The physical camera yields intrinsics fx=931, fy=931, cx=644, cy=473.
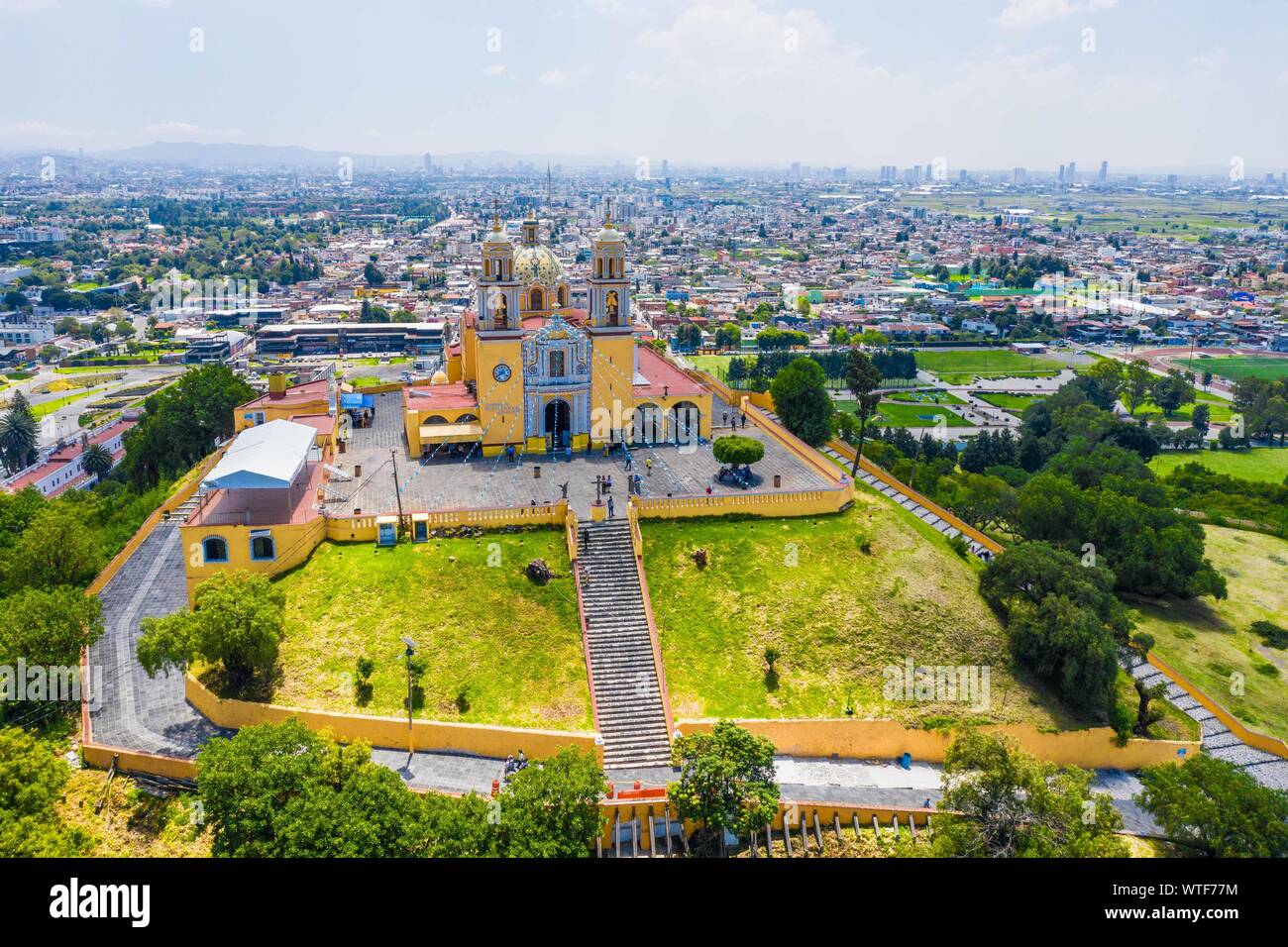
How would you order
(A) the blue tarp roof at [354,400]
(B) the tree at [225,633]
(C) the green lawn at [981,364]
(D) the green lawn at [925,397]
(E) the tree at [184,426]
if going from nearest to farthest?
(B) the tree at [225,633]
(A) the blue tarp roof at [354,400]
(E) the tree at [184,426]
(D) the green lawn at [925,397]
(C) the green lawn at [981,364]

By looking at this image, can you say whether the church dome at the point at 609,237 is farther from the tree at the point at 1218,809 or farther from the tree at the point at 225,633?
the tree at the point at 1218,809

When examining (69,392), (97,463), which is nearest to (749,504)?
(97,463)

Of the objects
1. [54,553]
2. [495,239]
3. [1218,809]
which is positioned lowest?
[1218,809]

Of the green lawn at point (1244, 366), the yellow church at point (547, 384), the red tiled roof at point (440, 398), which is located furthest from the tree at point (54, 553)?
the green lawn at point (1244, 366)

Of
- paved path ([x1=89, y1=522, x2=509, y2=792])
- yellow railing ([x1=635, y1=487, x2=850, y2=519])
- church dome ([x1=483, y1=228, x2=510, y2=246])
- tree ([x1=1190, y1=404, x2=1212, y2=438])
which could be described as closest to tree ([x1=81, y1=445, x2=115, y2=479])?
paved path ([x1=89, y1=522, x2=509, y2=792])

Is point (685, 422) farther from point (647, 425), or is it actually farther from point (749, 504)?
point (749, 504)

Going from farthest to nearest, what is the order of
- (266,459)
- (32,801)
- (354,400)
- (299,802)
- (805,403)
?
1. (354,400)
2. (805,403)
3. (266,459)
4. (32,801)
5. (299,802)

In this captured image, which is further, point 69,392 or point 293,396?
point 69,392

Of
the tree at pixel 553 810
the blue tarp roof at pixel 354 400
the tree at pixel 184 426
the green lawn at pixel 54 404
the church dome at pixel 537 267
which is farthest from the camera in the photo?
the green lawn at pixel 54 404

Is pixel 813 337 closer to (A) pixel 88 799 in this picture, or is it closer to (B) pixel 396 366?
(B) pixel 396 366
